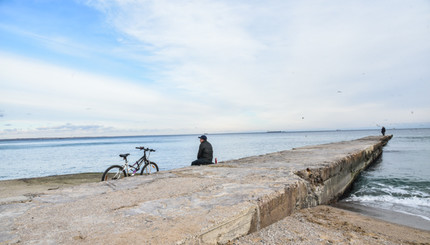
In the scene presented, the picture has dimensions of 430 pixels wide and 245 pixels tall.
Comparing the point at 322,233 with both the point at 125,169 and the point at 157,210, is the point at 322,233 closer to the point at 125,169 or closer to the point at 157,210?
the point at 157,210

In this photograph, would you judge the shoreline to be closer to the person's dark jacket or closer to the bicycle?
the person's dark jacket

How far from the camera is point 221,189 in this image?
294 centimetres

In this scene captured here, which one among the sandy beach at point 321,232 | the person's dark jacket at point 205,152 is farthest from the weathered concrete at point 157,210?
the person's dark jacket at point 205,152

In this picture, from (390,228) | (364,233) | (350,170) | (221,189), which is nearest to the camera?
(364,233)

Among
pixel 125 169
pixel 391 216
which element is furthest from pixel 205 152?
pixel 391 216

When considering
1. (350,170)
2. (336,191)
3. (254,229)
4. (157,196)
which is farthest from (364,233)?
(350,170)

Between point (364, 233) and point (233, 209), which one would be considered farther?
point (364, 233)

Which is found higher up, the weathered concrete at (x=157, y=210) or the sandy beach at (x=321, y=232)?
the weathered concrete at (x=157, y=210)

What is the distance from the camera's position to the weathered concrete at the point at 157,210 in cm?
174

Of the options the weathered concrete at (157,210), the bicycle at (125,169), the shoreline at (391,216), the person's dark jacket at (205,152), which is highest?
the person's dark jacket at (205,152)

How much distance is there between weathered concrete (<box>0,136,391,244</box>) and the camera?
1735 millimetres

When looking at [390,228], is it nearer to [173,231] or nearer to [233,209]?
[233,209]

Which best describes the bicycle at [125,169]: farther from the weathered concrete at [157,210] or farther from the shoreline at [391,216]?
the shoreline at [391,216]

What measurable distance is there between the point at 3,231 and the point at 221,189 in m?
2.06
